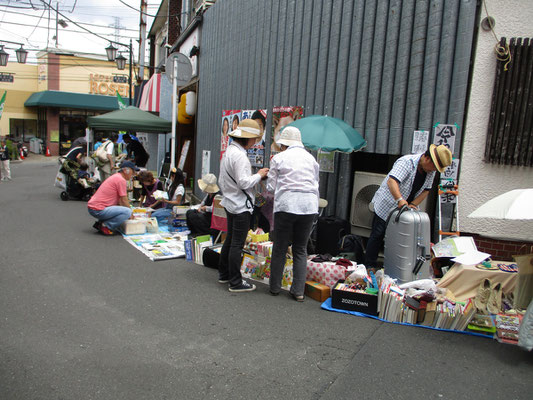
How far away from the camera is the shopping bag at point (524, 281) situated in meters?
3.98

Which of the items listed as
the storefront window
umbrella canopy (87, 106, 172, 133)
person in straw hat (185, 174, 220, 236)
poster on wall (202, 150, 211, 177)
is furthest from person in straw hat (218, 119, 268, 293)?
the storefront window

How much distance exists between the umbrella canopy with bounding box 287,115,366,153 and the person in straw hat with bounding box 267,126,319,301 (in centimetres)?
99

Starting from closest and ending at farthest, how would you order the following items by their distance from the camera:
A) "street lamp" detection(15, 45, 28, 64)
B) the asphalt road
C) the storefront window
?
the asphalt road
"street lamp" detection(15, 45, 28, 64)
the storefront window

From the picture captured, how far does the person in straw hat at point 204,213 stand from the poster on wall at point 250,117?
110cm

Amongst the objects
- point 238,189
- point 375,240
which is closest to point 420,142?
point 375,240

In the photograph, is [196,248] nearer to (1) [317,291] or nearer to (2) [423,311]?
(1) [317,291]

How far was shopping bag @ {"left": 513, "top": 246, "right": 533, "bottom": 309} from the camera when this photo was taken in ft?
13.0

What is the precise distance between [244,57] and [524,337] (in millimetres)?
7451

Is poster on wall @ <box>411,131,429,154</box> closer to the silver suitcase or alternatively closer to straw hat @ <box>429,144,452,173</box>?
straw hat @ <box>429,144,452,173</box>

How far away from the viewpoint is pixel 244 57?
9180mm

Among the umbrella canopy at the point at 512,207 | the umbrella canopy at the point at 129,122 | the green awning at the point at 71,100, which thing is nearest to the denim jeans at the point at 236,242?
the umbrella canopy at the point at 512,207

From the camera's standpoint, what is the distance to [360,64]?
21.0ft

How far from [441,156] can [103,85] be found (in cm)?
3311

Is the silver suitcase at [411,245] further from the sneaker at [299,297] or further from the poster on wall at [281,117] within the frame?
the poster on wall at [281,117]
